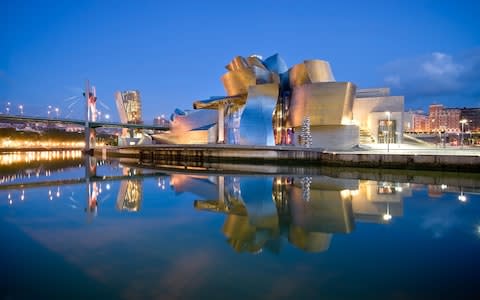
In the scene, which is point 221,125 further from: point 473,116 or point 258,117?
point 473,116

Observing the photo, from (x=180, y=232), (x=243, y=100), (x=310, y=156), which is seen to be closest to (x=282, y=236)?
(x=180, y=232)

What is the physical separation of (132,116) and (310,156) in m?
44.9

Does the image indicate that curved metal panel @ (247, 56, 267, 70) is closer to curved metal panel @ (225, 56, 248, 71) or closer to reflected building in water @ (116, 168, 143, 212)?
curved metal panel @ (225, 56, 248, 71)

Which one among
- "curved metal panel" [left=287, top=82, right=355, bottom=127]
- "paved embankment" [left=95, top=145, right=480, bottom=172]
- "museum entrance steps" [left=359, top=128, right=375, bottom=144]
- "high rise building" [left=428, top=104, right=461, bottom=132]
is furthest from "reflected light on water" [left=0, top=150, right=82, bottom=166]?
"high rise building" [left=428, top=104, right=461, bottom=132]

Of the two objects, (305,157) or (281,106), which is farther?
(281,106)

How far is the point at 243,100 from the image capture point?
34.3m

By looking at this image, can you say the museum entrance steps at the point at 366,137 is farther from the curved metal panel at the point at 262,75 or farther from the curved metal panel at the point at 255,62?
the curved metal panel at the point at 255,62

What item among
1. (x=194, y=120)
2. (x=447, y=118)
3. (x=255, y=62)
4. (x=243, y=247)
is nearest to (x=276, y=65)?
(x=255, y=62)

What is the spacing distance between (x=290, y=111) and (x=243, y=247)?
86.4 feet

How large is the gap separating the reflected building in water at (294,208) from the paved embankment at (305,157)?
6118 millimetres

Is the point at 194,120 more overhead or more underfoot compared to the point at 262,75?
more underfoot

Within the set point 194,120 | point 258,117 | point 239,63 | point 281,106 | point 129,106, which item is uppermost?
point 239,63

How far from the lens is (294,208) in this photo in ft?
30.2

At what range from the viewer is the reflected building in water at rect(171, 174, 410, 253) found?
6469mm
